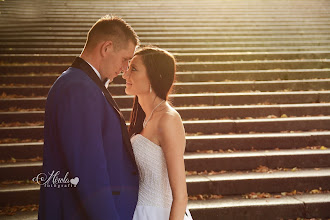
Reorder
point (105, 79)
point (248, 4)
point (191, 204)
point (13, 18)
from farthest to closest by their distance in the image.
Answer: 1. point (248, 4)
2. point (13, 18)
3. point (191, 204)
4. point (105, 79)

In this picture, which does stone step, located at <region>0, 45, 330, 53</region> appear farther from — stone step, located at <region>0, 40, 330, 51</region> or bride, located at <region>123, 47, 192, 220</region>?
bride, located at <region>123, 47, 192, 220</region>

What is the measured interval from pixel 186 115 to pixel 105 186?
15.6 feet

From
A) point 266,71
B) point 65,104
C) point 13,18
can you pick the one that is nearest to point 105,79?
point 65,104

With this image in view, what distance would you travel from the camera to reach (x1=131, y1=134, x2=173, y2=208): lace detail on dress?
2328 millimetres

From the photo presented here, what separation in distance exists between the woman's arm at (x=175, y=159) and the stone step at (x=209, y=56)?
6.05 metres

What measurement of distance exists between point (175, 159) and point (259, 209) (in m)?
2.70

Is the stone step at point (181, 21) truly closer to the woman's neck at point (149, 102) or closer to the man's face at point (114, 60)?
the woman's neck at point (149, 102)

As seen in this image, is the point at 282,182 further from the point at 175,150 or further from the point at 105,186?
the point at 105,186

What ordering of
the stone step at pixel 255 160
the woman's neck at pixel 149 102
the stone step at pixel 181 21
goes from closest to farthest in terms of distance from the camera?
the woman's neck at pixel 149 102
the stone step at pixel 255 160
the stone step at pixel 181 21

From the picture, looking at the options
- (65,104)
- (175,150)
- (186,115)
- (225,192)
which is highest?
(65,104)

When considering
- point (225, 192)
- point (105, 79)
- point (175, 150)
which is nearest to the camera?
point (105, 79)

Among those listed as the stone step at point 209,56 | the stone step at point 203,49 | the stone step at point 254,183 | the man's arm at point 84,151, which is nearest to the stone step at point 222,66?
the stone step at point 209,56

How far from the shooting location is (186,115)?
6.34m

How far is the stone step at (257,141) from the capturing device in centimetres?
562
